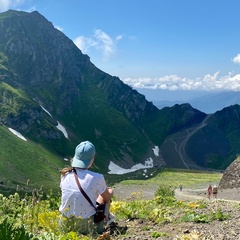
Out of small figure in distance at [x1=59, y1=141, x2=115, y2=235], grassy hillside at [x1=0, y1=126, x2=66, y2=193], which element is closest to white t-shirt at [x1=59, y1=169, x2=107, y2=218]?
small figure in distance at [x1=59, y1=141, x2=115, y2=235]

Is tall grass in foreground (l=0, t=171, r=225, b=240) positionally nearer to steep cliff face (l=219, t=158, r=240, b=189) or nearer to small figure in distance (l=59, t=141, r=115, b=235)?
small figure in distance (l=59, t=141, r=115, b=235)

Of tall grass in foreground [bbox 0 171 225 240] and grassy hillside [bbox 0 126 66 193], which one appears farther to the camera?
grassy hillside [bbox 0 126 66 193]

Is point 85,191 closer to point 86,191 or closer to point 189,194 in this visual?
point 86,191

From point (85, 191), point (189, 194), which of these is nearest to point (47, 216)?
point (85, 191)

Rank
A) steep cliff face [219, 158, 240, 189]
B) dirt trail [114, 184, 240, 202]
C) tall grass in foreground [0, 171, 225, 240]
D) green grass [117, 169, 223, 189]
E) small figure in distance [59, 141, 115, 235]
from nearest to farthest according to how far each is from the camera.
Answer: tall grass in foreground [0, 171, 225, 240], small figure in distance [59, 141, 115, 235], dirt trail [114, 184, 240, 202], steep cliff face [219, 158, 240, 189], green grass [117, 169, 223, 189]

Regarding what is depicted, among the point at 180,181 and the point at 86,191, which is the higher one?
the point at 86,191

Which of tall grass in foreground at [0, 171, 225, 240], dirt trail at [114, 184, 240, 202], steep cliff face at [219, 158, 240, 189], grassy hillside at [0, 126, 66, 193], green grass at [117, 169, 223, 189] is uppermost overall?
tall grass in foreground at [0, 171, 225, 240]

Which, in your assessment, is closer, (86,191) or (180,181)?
(86,191)

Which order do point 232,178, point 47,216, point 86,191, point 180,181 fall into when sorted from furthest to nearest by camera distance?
point 180,181, point 232,178, point 86,191, point 47,216

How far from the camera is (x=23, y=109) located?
193m

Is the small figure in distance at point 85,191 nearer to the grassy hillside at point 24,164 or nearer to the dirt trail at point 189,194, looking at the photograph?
the dirt trail at point 189,194

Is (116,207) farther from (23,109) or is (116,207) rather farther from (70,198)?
(23,109)

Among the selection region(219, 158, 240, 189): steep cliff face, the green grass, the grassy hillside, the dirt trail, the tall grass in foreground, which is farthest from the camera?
the grassy hillside

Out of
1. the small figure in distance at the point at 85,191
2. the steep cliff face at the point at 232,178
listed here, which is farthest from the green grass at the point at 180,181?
the small figure in distance at the point at 85,191
